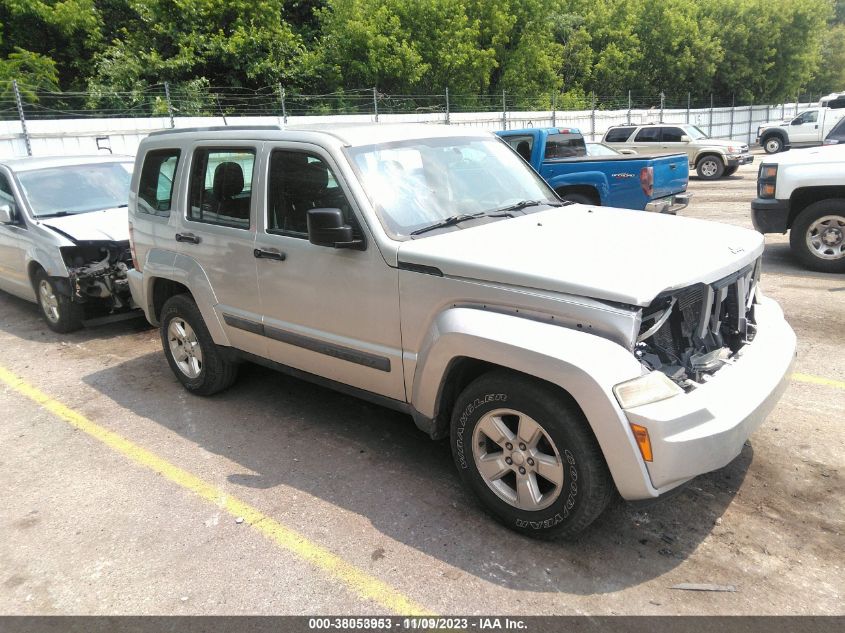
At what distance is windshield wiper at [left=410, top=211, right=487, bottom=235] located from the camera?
361cm

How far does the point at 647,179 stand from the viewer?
9.30 meters

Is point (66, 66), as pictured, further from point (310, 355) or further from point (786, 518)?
point (786, 518)

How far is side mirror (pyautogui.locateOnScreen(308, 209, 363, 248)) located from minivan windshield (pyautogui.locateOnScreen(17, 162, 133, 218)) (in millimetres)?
5005

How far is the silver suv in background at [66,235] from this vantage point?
22.0 ft

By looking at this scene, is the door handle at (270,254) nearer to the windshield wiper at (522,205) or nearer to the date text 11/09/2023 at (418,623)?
the windshield wiper at (522,205)

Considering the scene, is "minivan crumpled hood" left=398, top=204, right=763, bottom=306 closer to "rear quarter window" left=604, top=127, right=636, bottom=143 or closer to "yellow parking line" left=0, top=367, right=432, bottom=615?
"yellow parking line" left=0, top=367, right=432, bottom=615

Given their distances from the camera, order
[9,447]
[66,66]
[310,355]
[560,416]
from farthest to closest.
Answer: [66,66] < [9,447] < [310,355] < [560,416]

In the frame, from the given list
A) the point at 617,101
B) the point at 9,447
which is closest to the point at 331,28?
the point at 617,101

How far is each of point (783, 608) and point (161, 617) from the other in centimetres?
258

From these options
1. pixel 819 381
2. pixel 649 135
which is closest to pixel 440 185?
pixel 819 381

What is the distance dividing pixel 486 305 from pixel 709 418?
1084mm

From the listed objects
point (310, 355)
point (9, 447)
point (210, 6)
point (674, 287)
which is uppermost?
point (210, 6)

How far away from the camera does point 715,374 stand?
303cm

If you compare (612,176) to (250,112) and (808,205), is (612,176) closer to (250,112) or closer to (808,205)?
(808,205)
